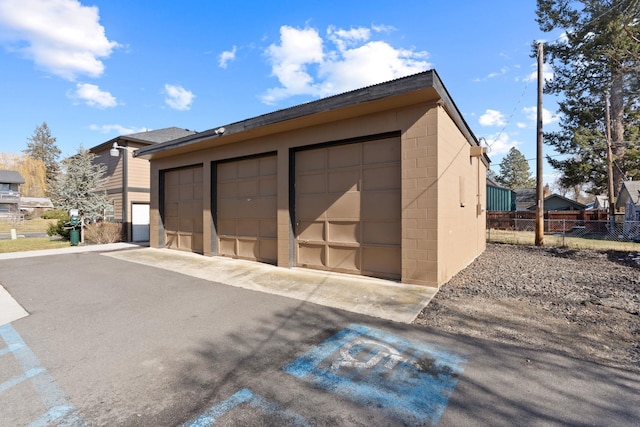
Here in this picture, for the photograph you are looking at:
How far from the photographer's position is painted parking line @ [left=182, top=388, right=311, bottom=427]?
6.80 feet

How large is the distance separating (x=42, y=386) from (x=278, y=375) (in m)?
1.96

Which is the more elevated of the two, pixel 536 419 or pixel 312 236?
pixel 312 236

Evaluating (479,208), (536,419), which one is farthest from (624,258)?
(536,419)

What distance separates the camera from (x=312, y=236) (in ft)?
24.1

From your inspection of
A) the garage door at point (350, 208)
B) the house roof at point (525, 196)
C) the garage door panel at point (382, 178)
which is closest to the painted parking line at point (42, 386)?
the garage door at point (350, 208)

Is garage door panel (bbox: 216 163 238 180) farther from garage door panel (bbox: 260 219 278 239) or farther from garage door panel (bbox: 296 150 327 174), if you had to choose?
garage door panel (bbox: 296 150 327 174)

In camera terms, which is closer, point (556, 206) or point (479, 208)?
point (479, 208)

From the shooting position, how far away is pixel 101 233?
1431 centimetres

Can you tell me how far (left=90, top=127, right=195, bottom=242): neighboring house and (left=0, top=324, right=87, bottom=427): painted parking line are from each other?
43.9 ft

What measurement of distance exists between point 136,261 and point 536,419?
31.9 ft

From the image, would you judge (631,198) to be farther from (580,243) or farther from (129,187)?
(129,187)

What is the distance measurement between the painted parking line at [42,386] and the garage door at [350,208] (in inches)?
201

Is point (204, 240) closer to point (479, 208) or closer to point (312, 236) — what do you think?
point (312, 236)

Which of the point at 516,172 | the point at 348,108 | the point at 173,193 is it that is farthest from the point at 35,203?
the point at 516,172
